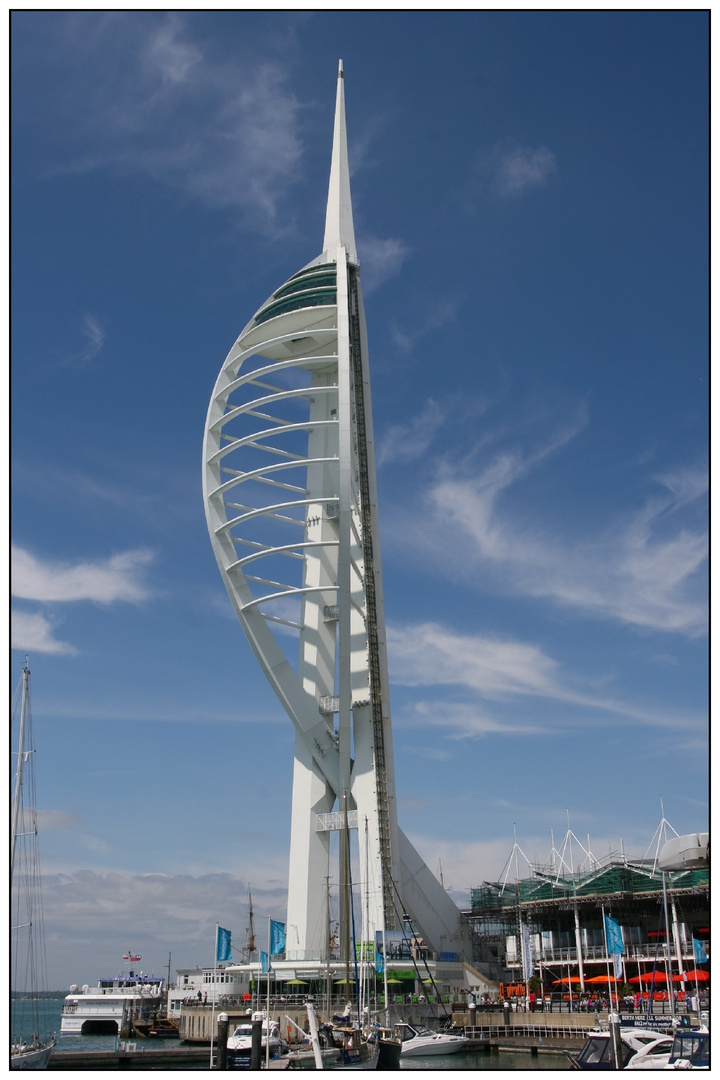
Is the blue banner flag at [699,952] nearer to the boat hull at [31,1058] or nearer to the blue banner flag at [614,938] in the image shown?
the blue banner flag at [614,938]

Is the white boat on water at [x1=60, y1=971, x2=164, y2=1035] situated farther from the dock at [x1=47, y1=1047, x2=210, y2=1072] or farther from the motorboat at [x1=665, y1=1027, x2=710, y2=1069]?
the motorboat at [x1=665, y1=1027, x2=710, y2=1069]

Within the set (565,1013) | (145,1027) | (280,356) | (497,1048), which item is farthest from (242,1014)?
(280,356)

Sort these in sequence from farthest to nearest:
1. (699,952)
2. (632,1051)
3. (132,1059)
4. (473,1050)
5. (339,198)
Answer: (339,198) → (699,952) → (132,1059) → (473,1050) → (632,1051)

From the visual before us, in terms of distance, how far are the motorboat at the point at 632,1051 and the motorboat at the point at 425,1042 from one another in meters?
10.4

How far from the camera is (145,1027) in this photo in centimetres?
5912

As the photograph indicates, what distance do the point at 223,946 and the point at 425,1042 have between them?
10.5 metres

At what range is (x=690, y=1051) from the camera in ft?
72.7

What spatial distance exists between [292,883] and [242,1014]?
727 cm

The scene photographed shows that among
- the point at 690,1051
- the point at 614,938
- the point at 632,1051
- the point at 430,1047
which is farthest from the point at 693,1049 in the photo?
the point at 614,938

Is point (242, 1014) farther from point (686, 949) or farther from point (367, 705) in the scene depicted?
point (686, 949)

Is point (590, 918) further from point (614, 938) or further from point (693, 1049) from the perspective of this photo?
point (693, 1049)

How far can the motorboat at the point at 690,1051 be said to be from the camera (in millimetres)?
20875

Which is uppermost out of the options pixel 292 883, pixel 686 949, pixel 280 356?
pixel 280 356

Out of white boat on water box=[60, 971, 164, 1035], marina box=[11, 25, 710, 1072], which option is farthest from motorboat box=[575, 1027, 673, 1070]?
white boat on water box=[60, 971, 164, 1035]
